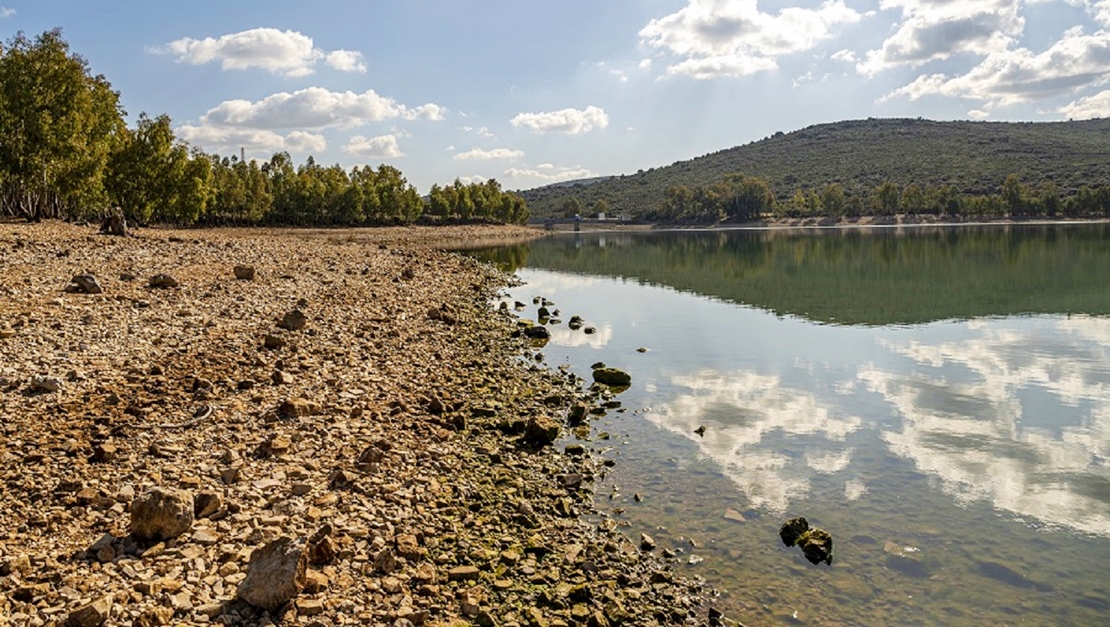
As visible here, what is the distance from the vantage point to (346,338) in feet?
79.6

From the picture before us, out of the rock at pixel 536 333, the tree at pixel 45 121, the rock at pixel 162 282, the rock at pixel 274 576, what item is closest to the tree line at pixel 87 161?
the tree at pixel 45 121

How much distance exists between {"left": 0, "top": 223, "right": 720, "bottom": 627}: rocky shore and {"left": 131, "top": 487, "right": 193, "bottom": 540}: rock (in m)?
0.03

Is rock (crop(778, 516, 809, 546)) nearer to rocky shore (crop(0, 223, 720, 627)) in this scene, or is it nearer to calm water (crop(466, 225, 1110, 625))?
calm water (crop(466, 225, 1110, 625))

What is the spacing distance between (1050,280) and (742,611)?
5854 centimetres

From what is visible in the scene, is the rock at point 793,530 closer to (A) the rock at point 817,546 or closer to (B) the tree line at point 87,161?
(A) the rock at point 817,546

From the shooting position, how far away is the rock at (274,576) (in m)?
8.44

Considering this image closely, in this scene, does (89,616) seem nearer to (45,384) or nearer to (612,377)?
(45,384)

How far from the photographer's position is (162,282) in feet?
87.5

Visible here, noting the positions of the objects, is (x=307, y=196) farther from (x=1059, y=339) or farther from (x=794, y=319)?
(x=1059, y=339)

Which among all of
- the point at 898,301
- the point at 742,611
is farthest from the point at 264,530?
the point at 898,301

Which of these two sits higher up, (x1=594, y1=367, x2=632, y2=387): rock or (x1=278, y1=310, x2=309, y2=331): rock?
(x1=278, y1=310, x2=309, y2=331): rock

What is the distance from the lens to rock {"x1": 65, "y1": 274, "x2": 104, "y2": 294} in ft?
75.8

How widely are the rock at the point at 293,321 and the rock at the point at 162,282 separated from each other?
5.98 meters

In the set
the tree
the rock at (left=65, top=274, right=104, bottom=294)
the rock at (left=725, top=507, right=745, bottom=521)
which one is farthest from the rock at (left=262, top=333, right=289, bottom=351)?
the tree
